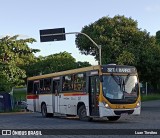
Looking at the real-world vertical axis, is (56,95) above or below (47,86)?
below

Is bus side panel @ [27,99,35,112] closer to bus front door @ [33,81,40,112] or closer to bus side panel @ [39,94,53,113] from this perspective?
bus front door @ [33,81,40,112]

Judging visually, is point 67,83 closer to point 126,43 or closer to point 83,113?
point 83,113

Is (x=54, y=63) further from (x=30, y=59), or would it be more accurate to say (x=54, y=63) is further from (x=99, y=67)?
(x=99, y=67)

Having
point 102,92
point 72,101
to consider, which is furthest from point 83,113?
point 102,92

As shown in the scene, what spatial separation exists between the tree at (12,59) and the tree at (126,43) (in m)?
7.55

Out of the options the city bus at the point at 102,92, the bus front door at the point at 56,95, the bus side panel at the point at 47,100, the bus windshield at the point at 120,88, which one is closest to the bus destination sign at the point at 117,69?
the city bus at the point at 102,92

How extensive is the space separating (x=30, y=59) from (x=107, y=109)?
92.7 ft

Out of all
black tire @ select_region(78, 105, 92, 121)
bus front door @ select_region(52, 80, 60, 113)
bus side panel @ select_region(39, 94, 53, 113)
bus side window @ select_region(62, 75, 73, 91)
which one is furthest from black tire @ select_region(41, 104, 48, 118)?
black tire @ select_region(78, 105, 92, 121)

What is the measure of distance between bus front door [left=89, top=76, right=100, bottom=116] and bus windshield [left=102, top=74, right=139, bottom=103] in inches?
20.0

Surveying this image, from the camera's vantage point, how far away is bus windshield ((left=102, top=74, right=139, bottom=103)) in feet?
68.5

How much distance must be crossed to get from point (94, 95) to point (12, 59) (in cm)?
2389

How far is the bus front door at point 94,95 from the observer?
21206mm

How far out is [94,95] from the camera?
21.4 metres

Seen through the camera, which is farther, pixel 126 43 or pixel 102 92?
pixel 126 43
